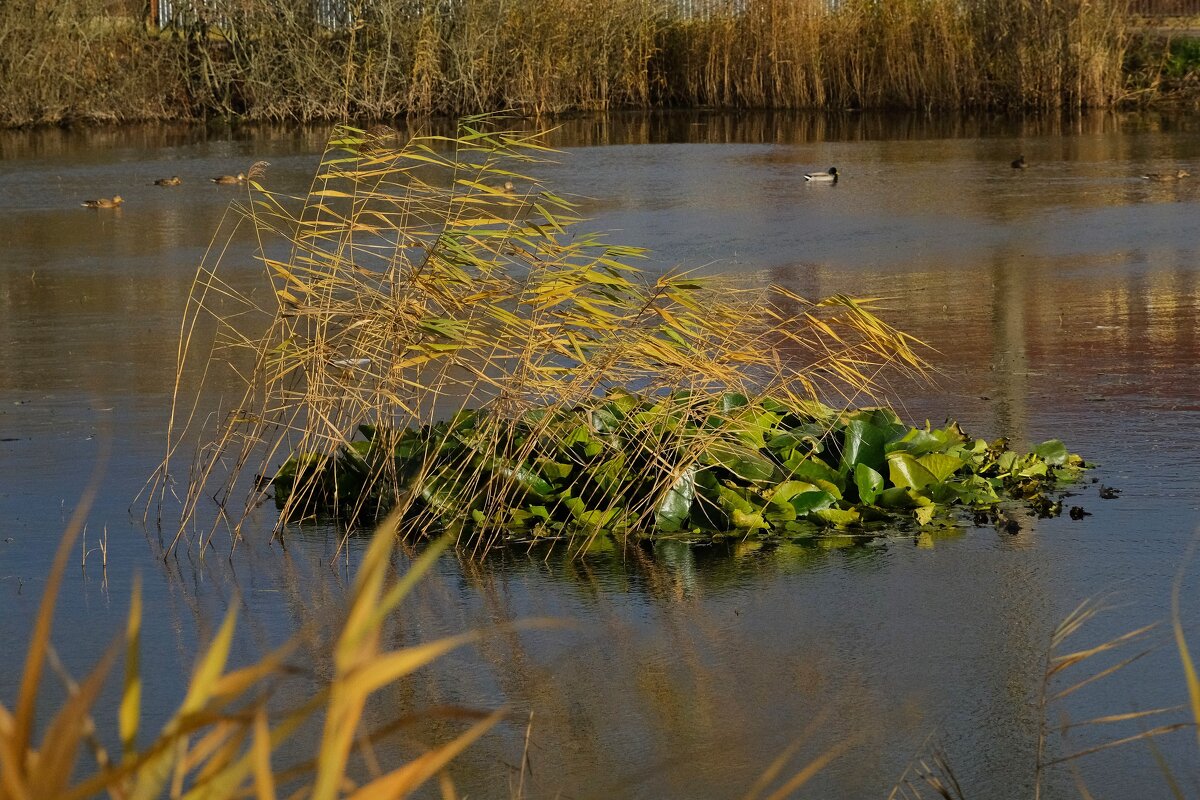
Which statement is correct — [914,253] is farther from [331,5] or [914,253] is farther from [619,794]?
[331,5]

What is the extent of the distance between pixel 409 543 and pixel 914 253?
7592 millimetres

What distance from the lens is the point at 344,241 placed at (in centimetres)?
676

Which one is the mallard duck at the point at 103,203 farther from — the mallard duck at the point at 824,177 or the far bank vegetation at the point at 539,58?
the far bank vegetation at the point at 539,58

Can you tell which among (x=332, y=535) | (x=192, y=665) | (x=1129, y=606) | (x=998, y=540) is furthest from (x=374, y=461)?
(x=1129, y=606)

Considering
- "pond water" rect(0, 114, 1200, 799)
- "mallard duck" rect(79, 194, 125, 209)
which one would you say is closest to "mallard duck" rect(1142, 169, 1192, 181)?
"pond water" rect(0, 114, 1200, 799)

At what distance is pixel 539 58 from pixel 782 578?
21.7 meters

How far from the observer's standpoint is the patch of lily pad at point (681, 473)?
254 inches

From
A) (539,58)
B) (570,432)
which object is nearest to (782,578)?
(570,432)

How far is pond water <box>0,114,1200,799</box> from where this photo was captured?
443 cm

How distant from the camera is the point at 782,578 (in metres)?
5.86

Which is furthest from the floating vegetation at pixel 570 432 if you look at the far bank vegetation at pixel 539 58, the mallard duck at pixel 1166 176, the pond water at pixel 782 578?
the far bank vegetation at pixel 539 58

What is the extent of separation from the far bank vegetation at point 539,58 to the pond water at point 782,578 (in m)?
11.0

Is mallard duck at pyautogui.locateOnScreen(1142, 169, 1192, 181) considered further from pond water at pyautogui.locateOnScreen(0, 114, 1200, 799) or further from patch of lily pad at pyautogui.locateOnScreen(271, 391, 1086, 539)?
patch of lily pad at pyautogui.locateOnScreen(271, 391, 1086, 539)

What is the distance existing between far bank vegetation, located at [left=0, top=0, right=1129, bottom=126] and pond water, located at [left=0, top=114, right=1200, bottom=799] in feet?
36.2
